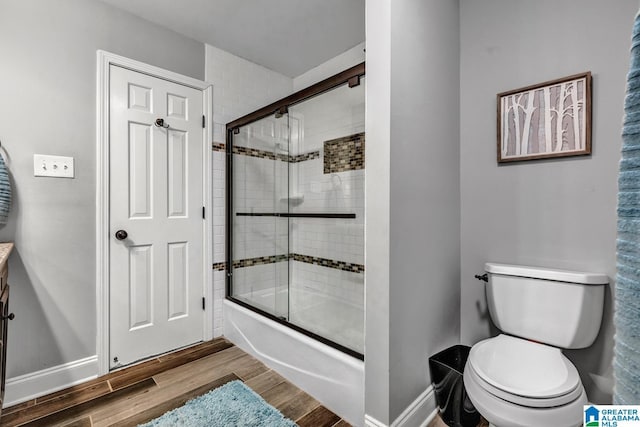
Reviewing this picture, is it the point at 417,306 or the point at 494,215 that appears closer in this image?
the point at 417,306

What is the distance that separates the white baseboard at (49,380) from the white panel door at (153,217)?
0.14 metres

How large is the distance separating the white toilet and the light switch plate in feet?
8.04

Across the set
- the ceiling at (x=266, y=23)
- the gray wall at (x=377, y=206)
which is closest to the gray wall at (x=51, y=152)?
the ceiling at (x=266, y=23)

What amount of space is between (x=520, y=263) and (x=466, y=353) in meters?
0.59

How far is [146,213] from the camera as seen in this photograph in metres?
2.12

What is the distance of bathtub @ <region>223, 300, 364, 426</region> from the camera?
4.90ft

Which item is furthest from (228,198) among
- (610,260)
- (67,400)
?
(610,260)

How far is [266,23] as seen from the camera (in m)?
2.18

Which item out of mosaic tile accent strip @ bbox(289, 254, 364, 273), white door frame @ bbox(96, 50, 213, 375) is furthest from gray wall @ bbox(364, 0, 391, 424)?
white door frame @ bbox(96, 50, 213, 375)

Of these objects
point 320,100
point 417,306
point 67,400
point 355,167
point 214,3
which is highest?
point 214,3

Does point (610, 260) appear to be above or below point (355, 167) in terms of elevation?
below

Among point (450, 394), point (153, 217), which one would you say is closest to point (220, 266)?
point (153, 217)

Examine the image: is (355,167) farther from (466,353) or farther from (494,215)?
(466,353)

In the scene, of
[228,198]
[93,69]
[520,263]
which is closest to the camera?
[520,263]
